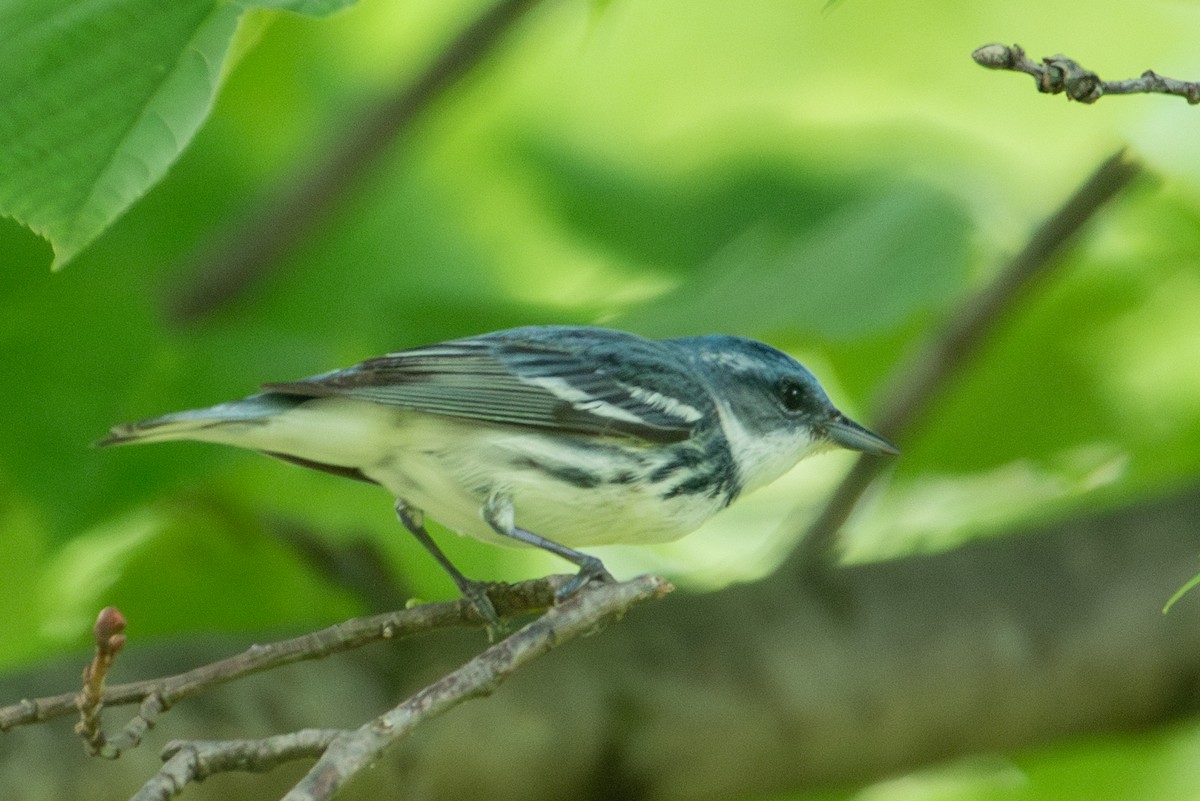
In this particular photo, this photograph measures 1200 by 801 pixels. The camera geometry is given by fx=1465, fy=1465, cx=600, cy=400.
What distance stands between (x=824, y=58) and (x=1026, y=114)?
58 centimetres

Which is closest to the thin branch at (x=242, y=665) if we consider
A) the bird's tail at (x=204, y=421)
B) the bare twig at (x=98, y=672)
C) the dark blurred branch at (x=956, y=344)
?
the bare twig at (x=98, y=672)

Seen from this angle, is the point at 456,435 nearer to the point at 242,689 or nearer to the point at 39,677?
the point at 242,689

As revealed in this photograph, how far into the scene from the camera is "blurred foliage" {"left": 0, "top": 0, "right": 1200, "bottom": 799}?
8.93 ft

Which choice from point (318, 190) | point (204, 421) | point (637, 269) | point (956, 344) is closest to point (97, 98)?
point (204, 421)

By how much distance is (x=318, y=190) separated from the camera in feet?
10.2

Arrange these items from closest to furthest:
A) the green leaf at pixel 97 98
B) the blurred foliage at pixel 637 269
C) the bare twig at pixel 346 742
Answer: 1. the bare twig at pixel 346 742
2. the green leaf at pixel 97 98
3. the blurred foliage at pixel 637 269

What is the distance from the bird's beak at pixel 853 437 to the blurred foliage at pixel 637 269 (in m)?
0.19

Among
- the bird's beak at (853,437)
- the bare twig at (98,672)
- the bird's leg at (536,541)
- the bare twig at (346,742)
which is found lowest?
the bare twig at (346,742)

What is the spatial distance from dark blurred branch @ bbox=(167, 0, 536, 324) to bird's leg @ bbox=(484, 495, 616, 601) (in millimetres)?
983

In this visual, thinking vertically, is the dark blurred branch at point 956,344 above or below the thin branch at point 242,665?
above

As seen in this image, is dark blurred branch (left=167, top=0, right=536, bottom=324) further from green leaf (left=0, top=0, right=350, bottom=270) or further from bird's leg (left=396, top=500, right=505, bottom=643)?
green leaf (left=0, top=0, right=350, bottom=270)

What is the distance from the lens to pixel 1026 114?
12.9ft

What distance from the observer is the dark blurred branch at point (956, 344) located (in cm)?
308

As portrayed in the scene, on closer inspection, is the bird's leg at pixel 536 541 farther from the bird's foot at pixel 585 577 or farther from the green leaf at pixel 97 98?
the green leaf at pixel 97 98
